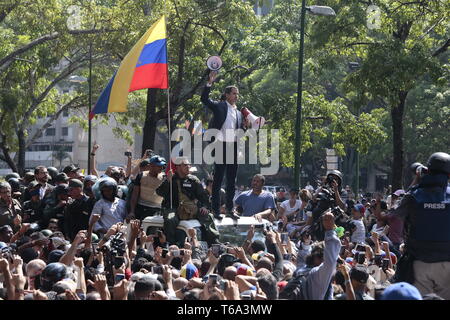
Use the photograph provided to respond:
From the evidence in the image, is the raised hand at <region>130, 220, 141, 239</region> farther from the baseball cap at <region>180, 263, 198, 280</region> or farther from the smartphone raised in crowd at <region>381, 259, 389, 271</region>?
the smartphone raised in crowd at <region>381, 259, 389, 271</region>

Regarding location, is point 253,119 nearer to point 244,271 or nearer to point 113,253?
point 113,253

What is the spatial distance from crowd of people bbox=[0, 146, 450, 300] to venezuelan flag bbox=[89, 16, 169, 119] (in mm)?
983

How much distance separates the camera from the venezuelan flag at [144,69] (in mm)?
12094

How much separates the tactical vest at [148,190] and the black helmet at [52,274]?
3.47m

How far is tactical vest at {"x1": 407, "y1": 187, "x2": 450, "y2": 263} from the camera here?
24.9 ft

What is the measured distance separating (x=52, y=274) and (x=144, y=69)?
522cm

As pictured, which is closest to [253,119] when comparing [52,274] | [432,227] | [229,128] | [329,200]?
[229,128]

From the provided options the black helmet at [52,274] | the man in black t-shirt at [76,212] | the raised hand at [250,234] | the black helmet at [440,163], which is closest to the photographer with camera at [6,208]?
the man in black t-shirt at [76,212]

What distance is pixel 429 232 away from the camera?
761cm

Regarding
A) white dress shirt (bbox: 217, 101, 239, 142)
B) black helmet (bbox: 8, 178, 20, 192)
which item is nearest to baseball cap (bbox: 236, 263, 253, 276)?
white dress shirt (bbox: 217, 101, 239, 142)

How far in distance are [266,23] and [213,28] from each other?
9.05 m

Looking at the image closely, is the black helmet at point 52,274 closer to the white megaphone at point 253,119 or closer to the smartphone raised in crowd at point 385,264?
the smartphone raised in crowd at point 385,264

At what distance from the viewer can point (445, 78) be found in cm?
2062

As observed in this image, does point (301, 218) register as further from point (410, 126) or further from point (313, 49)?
point (410, 126)
